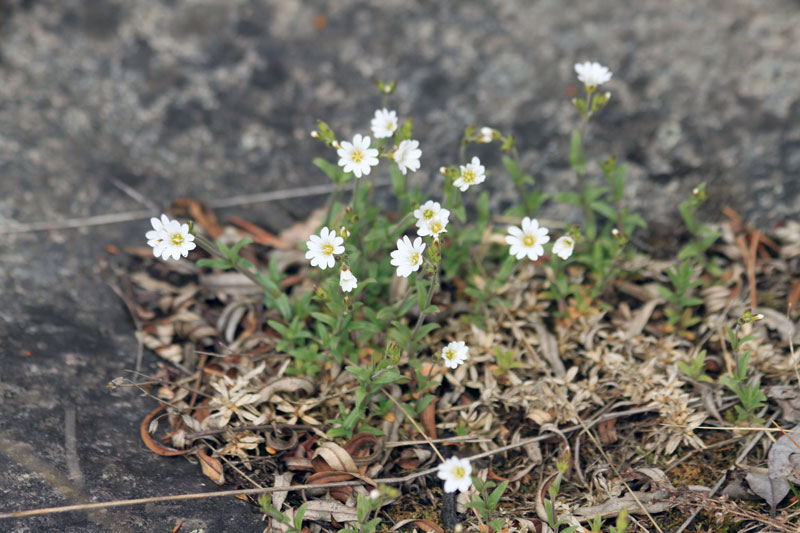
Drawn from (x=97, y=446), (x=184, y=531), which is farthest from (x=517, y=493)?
(x=97, y=446)

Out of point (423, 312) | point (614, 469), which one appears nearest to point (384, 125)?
point (423, 312)

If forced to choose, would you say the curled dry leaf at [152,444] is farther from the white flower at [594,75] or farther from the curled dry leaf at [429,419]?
the white flower at [594,75]

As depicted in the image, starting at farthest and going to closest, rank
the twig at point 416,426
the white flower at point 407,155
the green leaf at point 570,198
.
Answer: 1. the green leaf at point 570,198
2. the white flower at point 407,155
3. the twig at point 416,426

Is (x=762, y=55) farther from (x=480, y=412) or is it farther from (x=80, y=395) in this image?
(x=80, y=395)

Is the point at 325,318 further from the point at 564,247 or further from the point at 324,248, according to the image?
the point at 564,247

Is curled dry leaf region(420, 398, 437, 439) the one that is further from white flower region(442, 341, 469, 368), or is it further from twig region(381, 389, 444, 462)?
white flower region(442, 341, 469, 368)

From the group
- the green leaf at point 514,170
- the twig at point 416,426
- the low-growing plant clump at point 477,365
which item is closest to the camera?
the low-growing plant clump at point 477,365

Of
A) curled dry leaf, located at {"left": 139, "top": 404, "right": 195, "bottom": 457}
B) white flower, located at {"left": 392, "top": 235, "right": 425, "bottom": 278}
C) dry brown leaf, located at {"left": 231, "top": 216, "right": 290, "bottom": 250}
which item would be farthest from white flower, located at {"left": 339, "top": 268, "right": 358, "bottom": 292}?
dry brown leaf, located at {"left": 231, "top": 216, "right": 290, "bottom": 250}

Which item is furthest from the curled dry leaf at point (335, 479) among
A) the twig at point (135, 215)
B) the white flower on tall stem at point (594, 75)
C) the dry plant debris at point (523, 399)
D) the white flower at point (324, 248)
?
the white flower on tall stem at point (594, 75)
